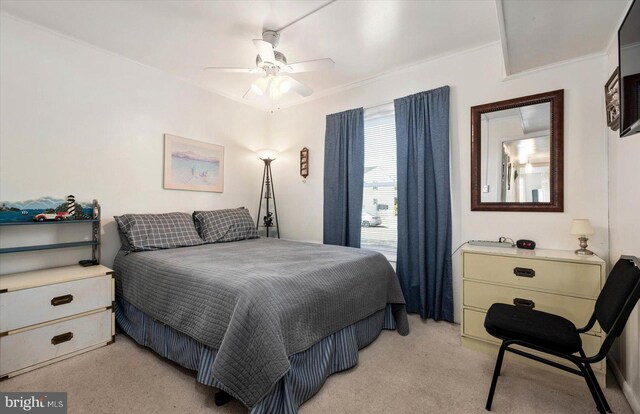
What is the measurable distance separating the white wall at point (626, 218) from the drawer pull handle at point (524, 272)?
48 centimetres

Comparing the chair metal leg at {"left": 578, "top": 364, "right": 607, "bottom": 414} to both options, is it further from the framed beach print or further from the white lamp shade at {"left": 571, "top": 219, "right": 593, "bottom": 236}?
the framed beach print

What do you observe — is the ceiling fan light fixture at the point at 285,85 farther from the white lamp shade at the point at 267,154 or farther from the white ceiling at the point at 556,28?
the white ceiling at the point at 556,28

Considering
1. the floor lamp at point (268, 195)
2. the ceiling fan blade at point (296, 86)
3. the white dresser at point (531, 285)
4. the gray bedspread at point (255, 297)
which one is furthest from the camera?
the floor lamp at point (268, 195)

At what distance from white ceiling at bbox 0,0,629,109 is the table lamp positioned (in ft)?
4.13

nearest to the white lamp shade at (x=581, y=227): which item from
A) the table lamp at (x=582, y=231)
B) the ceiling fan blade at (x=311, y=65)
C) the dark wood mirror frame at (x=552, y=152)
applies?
the table lamp at (x=582, y=231)

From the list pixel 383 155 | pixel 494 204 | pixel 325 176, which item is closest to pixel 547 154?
pixel 494 204

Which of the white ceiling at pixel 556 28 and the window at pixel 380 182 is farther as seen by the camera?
the window at pixel 380 182

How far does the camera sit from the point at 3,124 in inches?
85.4

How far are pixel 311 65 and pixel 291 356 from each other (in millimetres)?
2086

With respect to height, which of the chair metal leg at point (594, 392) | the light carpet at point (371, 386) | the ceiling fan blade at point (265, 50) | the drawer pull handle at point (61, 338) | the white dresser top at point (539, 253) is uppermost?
the ceiling fan blade at point (265, 50)

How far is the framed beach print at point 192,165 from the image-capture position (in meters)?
3.16

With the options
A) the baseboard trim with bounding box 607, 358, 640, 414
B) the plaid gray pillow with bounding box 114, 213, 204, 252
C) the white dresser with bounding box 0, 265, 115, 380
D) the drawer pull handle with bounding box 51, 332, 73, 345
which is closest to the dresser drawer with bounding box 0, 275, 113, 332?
the white dresser with bounding box 0, 265, 115, 380

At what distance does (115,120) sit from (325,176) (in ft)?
7.43

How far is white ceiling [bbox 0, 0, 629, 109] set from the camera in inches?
71.1
